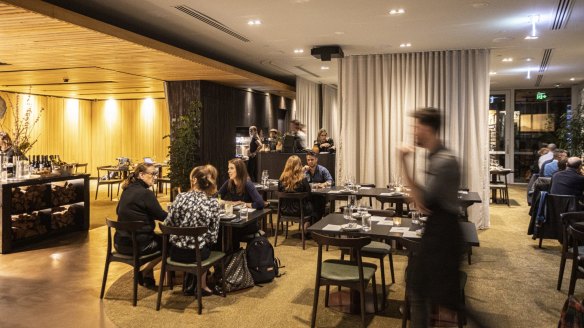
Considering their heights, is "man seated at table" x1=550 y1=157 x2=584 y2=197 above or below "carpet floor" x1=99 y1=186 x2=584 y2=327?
above

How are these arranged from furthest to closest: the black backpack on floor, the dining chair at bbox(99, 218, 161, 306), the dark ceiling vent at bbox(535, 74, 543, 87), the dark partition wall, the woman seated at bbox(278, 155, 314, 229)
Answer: the dark ceiling vent at bbox(535, 74, 543, 87) → the dark partition wall → the woman seated at bbox(278, 155, 314, 229) → the black backpack on floor → the dining chair at bbox(99, 218, 161, 306)

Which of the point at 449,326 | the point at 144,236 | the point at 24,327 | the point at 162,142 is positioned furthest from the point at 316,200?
the point at 162,142

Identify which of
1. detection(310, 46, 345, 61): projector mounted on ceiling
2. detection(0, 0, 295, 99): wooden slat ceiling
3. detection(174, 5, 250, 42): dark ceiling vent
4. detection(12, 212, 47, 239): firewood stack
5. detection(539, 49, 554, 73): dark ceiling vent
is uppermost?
detection(539, 49, 554, 73): dark ceiling vent

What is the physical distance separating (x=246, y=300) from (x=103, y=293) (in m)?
1.42

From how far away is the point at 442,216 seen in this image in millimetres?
2771

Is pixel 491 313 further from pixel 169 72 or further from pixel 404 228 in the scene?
pixel 169 72

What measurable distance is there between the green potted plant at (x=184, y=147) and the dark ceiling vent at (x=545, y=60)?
6812 millimetres

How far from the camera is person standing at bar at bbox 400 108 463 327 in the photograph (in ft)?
8.89

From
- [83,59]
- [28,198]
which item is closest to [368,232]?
[28,198]

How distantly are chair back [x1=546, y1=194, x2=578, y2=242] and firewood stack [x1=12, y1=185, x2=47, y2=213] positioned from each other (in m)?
7.32

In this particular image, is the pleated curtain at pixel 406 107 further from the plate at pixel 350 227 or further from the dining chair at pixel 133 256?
the dining chair at pixel 133 256

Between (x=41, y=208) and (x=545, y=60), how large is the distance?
386 inches

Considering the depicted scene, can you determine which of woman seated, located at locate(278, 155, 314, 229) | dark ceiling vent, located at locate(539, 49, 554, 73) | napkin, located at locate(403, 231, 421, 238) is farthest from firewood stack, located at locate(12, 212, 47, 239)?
dark ceiling vent, located at locate(539, 49, 554, 73)

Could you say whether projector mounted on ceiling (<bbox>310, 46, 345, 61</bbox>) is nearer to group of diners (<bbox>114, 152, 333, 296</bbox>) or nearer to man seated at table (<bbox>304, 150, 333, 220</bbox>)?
man seated at table (<bbox>304, 150, 333, 220</bbox>)
